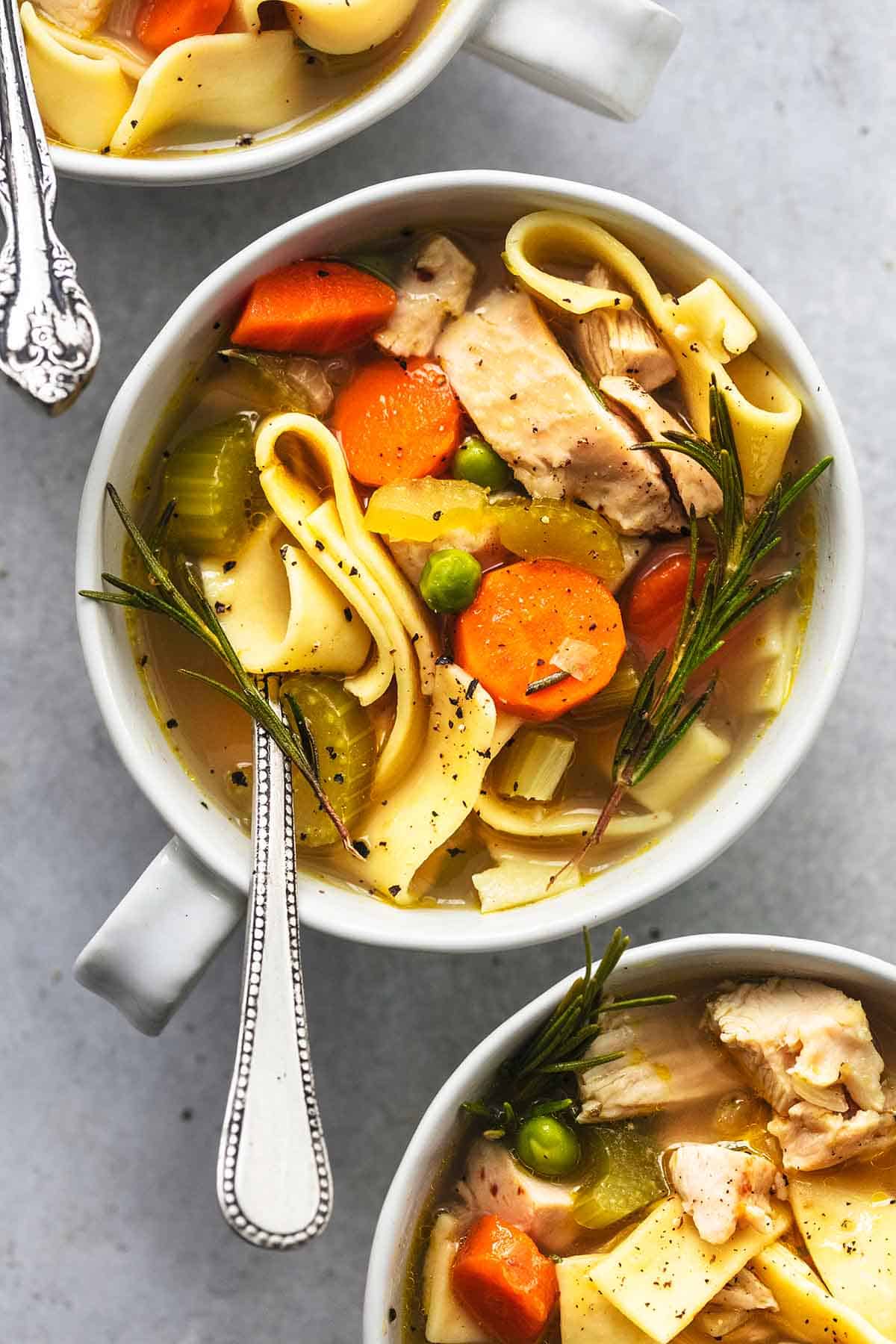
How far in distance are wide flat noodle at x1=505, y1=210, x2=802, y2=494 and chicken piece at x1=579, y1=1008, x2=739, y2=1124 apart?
861 mm

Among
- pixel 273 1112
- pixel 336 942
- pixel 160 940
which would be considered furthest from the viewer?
pixel 336 942

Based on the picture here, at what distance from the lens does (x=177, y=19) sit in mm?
2264

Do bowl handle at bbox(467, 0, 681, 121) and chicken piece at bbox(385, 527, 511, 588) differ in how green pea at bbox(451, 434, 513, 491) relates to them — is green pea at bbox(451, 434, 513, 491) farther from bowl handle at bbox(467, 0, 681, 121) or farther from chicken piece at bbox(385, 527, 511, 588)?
bowl handle at bbox(467, 0, 681, 121)

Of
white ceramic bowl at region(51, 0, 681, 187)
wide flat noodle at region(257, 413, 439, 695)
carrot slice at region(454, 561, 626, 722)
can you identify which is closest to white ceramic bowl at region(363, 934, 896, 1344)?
carrot slice at region(454, 561, 626, 722)

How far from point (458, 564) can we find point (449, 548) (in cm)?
6

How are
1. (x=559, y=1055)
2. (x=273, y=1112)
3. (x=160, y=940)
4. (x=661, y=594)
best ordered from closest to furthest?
1. (x=273, y=1112)
2. (x=160, y=940)
3. (x=559, y=1055)
4. (x=661, y=594)

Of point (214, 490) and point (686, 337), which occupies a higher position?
point (686, 337)

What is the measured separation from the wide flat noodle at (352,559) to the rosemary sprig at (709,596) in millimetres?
346

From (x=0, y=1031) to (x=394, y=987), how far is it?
2.37 ft

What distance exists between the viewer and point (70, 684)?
2.54 meters

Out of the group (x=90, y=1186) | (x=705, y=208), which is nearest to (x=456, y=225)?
(x=705, y=208)

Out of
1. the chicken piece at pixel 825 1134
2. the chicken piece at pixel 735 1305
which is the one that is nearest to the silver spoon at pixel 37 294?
the chicken piece at pixel 825 1134

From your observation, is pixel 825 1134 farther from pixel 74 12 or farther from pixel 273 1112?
pixel 74 12

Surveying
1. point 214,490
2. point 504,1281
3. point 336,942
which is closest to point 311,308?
point 214,490
